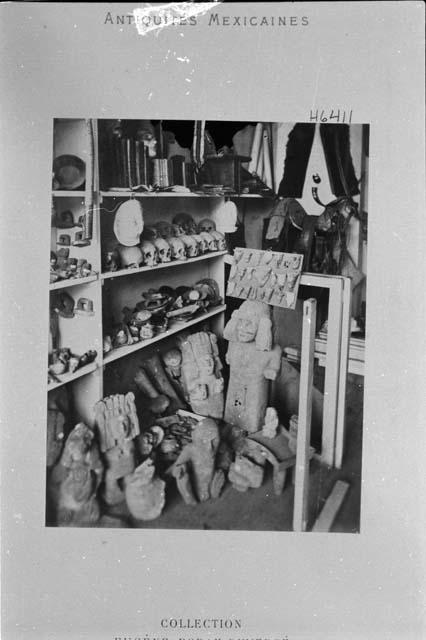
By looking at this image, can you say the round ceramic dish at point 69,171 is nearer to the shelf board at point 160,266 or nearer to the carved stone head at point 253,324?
the shelf board at point 160,266

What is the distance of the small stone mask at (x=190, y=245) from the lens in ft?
4.10

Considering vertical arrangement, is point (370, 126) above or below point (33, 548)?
above

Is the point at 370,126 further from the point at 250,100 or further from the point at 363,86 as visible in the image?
the point at 250,100

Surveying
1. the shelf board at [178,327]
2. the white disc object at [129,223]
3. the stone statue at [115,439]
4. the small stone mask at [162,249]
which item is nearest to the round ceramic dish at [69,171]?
the white disc object at [129,223]

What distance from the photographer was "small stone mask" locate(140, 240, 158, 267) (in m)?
1.25

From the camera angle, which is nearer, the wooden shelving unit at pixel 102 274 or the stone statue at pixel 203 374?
the wooden shelving unit at pixel 102 274

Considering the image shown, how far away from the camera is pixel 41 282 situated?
119 cm

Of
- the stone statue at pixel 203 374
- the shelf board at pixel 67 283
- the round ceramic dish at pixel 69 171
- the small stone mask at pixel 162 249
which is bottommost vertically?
the stone statue at pixel 203 374

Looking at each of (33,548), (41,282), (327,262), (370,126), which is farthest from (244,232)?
(33,548)

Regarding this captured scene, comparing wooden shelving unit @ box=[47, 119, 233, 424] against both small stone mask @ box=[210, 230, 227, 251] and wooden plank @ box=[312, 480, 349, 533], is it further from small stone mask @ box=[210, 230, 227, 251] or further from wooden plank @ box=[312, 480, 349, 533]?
wooden plank @ box=[312, 480, 349, 533]

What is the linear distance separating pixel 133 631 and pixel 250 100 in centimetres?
120

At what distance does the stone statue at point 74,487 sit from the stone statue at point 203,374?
0.88ft

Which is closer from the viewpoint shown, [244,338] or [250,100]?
[250,100]

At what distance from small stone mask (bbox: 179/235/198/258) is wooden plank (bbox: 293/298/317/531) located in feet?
0.93
